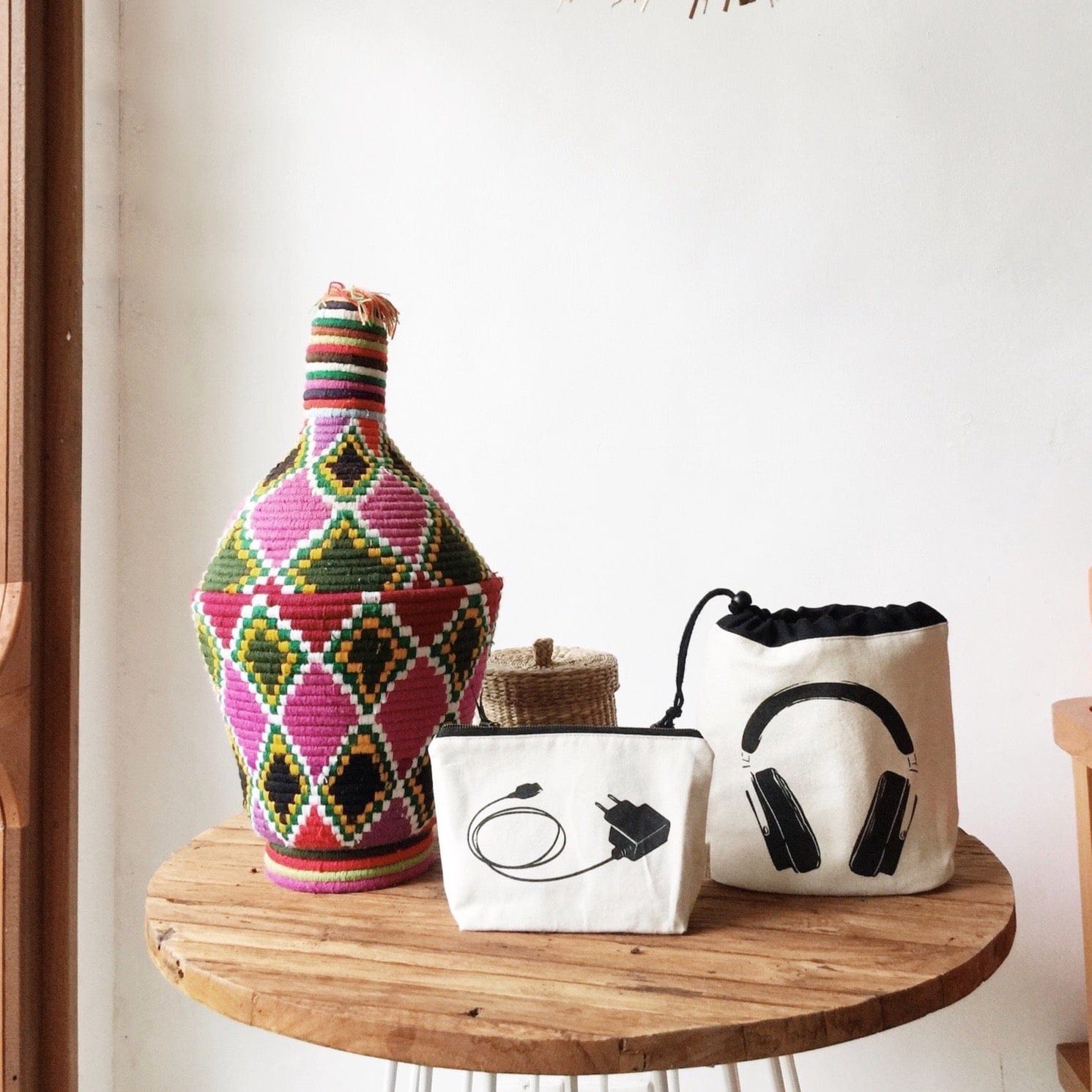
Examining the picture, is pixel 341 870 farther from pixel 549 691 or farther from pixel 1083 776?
pixel 1083 776

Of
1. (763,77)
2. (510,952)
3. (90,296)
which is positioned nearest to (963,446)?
(763,77)

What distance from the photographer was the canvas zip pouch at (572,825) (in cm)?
63

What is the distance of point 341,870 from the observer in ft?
2.32

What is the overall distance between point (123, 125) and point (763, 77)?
865mm

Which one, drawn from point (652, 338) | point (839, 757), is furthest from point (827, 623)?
point (652, 338)

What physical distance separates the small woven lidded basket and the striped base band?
205 millimetres

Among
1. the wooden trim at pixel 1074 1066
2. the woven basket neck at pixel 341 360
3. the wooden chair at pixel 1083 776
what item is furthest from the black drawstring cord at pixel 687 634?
the wooden trim at pixel 1074 1066

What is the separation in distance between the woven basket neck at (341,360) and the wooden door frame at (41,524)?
0.60 metres

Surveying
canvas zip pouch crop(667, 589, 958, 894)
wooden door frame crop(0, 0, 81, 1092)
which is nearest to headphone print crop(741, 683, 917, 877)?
canvas zip pouch crop(667, 589, 958, 894)

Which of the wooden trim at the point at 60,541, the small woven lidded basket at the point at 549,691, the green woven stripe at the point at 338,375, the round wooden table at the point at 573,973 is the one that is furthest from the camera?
the wooden trim at the point at 60,541

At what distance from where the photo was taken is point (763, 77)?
4.03 ft

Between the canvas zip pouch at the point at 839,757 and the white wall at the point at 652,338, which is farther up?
the white wall at the point at 652,338

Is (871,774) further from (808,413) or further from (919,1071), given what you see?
(919,1071)

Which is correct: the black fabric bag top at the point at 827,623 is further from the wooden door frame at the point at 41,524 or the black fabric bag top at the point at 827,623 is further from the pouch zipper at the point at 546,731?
the wooden door frame at the point at 41,524
